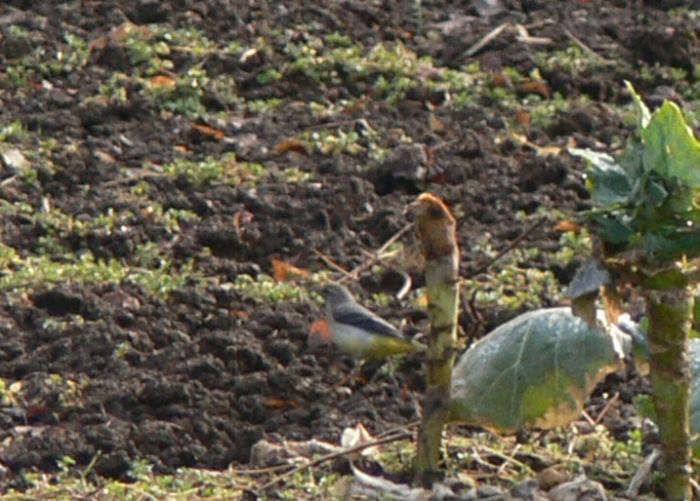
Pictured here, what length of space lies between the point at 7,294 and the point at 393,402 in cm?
129

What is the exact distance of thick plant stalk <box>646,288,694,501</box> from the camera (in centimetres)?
360

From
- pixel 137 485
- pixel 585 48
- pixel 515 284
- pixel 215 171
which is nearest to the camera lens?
pixel 137 485

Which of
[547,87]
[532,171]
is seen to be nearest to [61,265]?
[532,171]

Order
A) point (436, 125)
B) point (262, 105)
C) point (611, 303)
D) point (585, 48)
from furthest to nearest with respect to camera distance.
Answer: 1. point (585, 48)
2. point (262, 105)
3. point (436, 125)
4. point (611, 303)

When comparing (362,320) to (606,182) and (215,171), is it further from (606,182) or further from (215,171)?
(215,171)

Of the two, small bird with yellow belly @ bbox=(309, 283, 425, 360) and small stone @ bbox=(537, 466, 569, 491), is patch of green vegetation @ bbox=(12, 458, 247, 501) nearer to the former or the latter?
small bird with yellow belly @ bbox=(309, 283, 425, 360)

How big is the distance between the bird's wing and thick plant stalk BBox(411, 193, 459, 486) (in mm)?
795

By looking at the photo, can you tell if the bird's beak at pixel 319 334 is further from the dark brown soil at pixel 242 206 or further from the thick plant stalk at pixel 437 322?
the thick plant stalk at pixel 437 322

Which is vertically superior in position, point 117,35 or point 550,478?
point 550,478

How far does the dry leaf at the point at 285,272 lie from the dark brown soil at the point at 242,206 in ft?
0.24

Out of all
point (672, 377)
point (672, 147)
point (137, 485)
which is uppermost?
point (672, 147)

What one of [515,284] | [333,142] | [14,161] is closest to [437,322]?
[515,284]

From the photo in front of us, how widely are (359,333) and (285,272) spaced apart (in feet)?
3.22

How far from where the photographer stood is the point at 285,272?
5.59 metres
